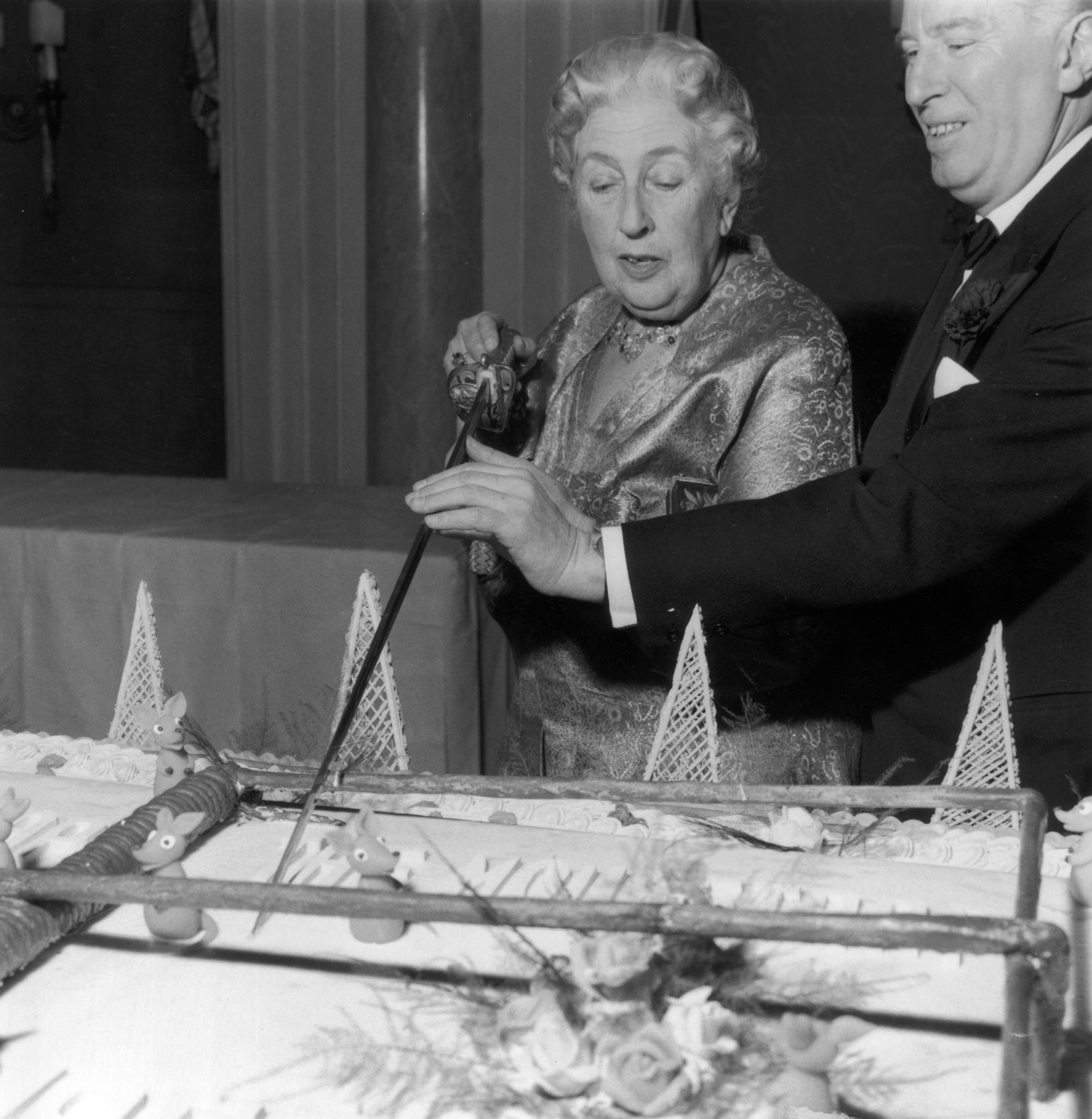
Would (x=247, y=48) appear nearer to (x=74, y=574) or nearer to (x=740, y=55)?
(x=740, y=55)

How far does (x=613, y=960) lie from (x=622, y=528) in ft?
1.98

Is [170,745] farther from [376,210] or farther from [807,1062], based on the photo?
[376,210]

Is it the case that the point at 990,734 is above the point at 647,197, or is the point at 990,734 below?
below

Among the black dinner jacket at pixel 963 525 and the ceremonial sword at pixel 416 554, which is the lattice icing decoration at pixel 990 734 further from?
the ceremonial sword at pixel 416 554

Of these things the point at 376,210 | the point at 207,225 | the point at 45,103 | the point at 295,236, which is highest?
the point at 45,103

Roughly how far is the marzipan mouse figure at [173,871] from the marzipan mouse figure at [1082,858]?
2.00 ft

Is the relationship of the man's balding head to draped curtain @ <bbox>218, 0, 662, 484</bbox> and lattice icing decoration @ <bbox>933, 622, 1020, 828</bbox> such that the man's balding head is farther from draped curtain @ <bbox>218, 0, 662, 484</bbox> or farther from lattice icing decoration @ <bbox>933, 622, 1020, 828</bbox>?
draped curtain @ <bbox>218, 0, 662, 484</bbox>

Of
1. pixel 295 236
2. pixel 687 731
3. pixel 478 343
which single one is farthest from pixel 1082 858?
pixel 295 236

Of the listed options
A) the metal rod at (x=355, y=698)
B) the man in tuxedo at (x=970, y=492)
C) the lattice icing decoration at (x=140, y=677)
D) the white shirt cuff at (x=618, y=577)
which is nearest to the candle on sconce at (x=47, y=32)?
the lattice icing decoration at (x=140, y=677)

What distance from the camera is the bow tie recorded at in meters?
1.25

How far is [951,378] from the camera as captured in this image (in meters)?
1.20

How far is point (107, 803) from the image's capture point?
3.62ft

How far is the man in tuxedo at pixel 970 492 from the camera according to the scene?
1.12 metres

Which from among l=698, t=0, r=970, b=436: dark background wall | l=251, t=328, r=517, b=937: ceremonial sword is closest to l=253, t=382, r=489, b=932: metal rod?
l=251, t=328, r=517, b=937: ceremonial sword
